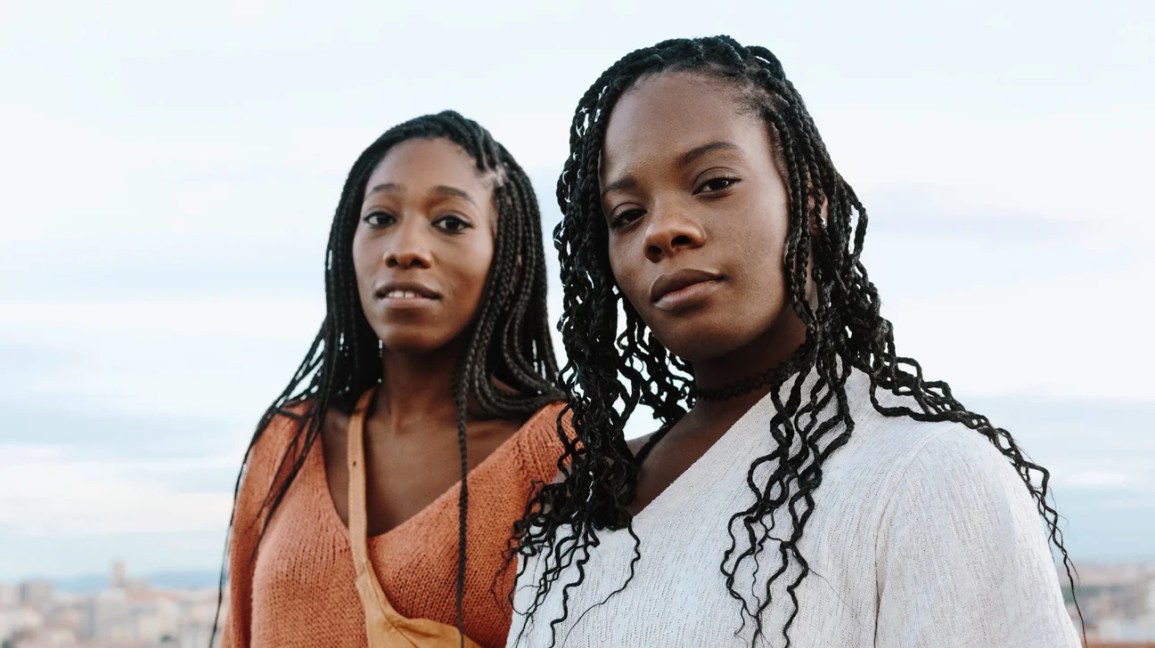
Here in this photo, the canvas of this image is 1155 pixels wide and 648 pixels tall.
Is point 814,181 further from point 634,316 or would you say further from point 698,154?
point 634,316

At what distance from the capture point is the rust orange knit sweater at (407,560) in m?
3.34

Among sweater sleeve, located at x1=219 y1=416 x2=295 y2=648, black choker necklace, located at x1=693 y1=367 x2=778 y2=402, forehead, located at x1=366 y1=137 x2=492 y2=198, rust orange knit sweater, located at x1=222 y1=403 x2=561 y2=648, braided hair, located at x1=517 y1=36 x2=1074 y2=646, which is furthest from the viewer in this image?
sweater sleeve, located at x1=219 y1=416 x2=295 y2=648

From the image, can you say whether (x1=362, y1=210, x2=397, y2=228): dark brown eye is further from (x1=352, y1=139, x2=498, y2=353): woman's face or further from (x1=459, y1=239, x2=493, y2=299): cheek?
(x1=459, y1=239, x2=493, y2=299): cheek

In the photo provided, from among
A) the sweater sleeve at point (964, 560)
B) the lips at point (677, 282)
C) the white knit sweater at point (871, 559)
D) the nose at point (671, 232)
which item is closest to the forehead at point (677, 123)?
the nose at point (671, 232)

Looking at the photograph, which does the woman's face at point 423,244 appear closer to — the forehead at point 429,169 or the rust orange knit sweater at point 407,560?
the forehead at point 429,169

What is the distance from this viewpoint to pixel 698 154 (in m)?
2.45

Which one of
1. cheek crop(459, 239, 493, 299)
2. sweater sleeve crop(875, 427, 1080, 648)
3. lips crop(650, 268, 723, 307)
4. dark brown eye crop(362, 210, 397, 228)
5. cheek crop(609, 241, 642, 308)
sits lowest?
sweater sleeve crop(875, 427, 1080, 648)

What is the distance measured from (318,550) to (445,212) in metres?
0.97

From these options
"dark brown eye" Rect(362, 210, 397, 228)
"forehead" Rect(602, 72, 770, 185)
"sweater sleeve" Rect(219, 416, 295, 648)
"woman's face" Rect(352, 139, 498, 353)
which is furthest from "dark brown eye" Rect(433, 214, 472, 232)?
"forehead" Rect(602, 72, 770, 185)

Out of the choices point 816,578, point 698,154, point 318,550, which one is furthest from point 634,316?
point 318,550

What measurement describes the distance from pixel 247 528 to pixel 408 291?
933 mm

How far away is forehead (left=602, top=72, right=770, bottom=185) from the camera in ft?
8.14

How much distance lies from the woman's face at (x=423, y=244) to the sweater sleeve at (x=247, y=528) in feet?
1.69

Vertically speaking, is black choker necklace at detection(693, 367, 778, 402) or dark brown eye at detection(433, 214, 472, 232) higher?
dark brown eye at detection(433, 214, 472, 232)
